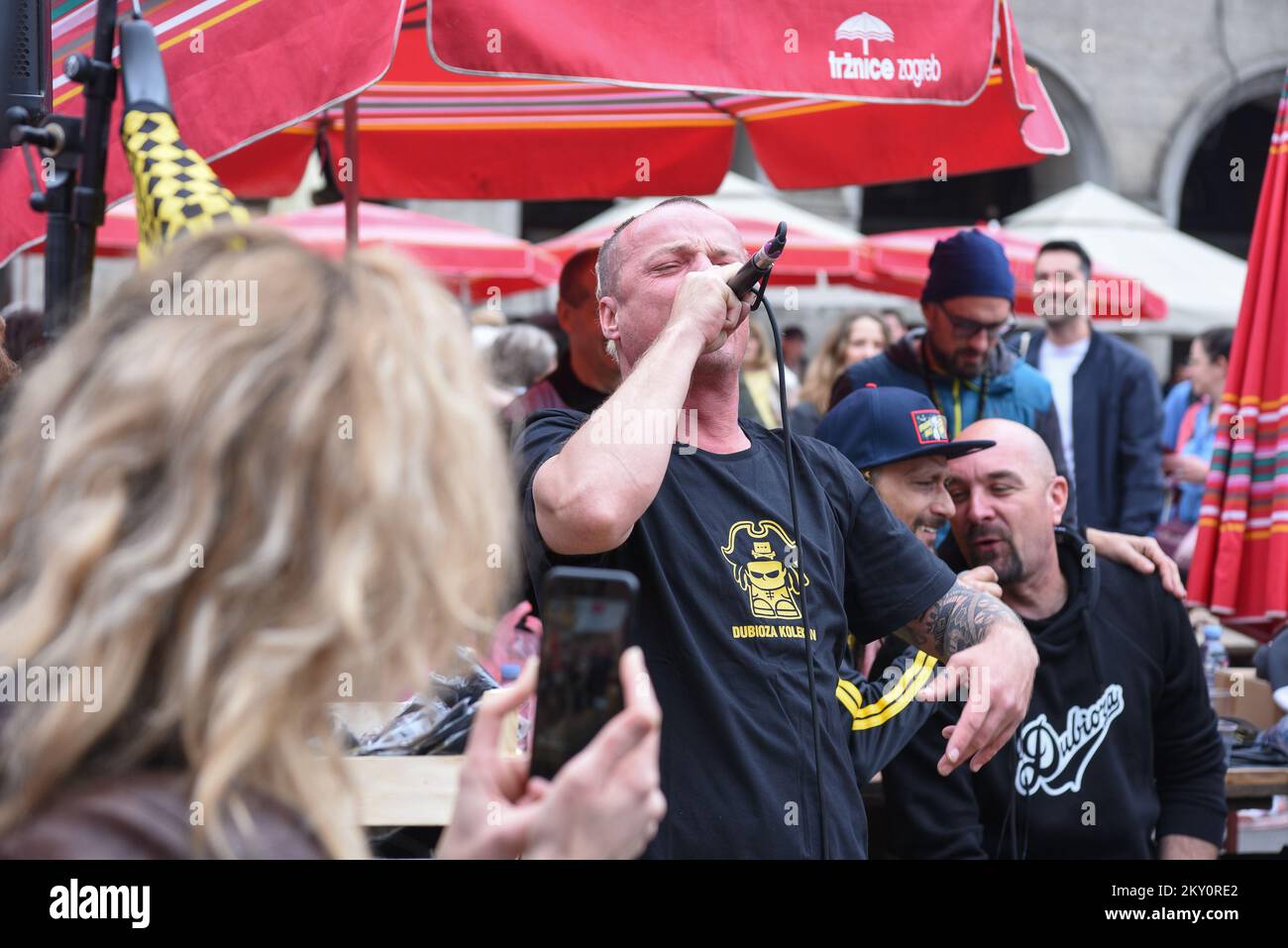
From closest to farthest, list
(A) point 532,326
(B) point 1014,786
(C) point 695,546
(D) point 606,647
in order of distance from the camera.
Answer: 1. (D) point 606,647
2. (C) point 695,546
3. (B) point 1014,786
4. (A) point 532,326

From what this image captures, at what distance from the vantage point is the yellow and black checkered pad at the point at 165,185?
1.97 meters

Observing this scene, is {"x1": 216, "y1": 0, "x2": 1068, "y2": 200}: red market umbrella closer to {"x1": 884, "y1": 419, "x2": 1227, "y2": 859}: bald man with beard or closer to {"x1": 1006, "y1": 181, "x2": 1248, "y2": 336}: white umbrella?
{"x1": 884, "y1": 419, "x2": 1227, "y2": 859}: bald man with beard

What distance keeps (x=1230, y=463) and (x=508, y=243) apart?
213 inches

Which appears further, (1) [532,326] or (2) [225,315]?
(1) [532,326]

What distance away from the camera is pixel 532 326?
661cm

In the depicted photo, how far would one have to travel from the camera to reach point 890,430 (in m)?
3.50

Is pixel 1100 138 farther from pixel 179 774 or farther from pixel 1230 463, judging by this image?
pixel 179 774

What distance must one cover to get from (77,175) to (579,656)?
1.29 metres

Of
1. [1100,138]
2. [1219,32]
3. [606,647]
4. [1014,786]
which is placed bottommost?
[1014,786]

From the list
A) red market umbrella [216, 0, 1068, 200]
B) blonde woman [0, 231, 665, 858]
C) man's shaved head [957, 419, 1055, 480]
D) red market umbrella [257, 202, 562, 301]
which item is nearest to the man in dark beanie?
red market umbrella [216, 0, 1068, 200]

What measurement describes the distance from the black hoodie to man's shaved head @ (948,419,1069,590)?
10 centimetres

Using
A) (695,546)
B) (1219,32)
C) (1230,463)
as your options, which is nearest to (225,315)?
(695,546)

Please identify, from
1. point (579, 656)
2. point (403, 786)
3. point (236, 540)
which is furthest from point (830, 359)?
point (236, 540)
